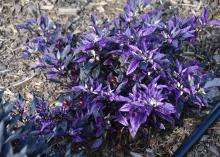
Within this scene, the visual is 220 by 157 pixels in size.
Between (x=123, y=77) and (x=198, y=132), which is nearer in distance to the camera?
(x=123, y=77)

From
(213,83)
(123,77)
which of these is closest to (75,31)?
(123,77)

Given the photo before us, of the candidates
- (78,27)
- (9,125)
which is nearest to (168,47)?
(78,27)

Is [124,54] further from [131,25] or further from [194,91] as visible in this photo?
[194,91]

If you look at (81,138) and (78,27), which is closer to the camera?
(81,138)

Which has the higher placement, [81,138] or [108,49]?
[108,49]

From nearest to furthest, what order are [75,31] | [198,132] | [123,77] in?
[123,77], [198,132], [75,31]

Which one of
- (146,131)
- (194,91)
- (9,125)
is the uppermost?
(9,125)

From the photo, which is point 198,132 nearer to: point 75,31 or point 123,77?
point 123,77
